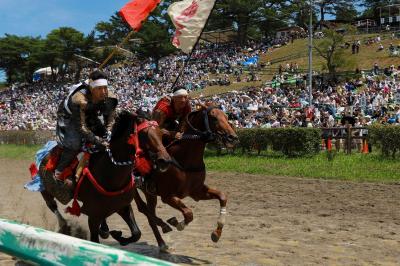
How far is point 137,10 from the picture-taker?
10.9m

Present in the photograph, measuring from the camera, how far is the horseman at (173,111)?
8.02m

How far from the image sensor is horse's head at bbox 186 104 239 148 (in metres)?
7.13

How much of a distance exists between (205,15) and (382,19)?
48325 millimetres

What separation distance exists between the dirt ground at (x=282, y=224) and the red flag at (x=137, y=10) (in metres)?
3.88

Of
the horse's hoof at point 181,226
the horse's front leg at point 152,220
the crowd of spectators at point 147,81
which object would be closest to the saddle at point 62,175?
the horse's front leg at point 152,220

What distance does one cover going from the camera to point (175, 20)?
1154cm

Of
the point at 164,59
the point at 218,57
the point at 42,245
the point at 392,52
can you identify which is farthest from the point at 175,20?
the point at 164,59

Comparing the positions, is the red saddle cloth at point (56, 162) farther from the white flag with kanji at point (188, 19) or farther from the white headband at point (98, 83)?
the white flag with kanji at point (188, 19)

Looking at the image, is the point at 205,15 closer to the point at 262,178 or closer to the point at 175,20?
the point at 175,20

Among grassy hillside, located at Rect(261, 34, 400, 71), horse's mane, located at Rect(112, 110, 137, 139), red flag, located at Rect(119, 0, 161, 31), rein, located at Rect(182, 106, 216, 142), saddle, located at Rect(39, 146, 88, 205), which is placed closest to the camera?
horse's mane, located at Rect(112, 110, 137, 139)

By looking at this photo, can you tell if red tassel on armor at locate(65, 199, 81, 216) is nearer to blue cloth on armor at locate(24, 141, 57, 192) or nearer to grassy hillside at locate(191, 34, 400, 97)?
blue cloth on armor at locate(24, 141, 57, 192)

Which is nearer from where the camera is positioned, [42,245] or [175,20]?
[42,245]

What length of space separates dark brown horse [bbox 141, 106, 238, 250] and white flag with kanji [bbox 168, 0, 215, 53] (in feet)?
13.9

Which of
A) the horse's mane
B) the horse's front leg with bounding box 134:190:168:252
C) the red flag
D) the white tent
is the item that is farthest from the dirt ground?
the white tent
